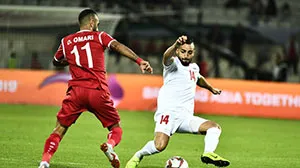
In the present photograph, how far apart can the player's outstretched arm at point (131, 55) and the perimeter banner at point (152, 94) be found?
14244 mm

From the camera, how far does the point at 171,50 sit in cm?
1048

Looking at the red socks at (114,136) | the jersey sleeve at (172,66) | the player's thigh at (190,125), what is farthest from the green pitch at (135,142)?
the jersey sleeve at (172,66)

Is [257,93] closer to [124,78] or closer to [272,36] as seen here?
[124,78]

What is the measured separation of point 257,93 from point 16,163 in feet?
46.9

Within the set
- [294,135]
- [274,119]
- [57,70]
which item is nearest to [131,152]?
[294,135]

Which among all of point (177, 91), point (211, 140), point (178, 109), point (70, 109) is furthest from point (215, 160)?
point (70, 109)

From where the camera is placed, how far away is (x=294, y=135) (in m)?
18.7

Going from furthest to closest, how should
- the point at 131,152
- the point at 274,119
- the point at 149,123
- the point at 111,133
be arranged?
the point at 274,119
the point at 149,123
the point at 131,152
the point at 111,133

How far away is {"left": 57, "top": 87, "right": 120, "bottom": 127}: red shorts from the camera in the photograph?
1058cm

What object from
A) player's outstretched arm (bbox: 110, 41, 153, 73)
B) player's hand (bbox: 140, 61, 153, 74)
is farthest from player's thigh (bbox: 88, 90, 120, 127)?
player's hand (bbox: 140, 61, 153, 74)

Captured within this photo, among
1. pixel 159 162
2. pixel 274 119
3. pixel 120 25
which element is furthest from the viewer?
pixel 120 25

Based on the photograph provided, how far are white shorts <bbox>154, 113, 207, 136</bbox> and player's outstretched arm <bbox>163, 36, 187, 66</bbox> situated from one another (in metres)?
0.77

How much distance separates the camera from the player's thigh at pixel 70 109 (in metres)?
10.6

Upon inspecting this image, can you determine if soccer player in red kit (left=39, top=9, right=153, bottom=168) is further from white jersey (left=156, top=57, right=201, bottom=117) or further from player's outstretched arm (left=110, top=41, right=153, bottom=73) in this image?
white jersey (left=156, top=57, right=201, bottom=117)
